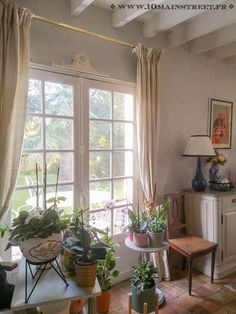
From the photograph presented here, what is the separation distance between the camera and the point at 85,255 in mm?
1258

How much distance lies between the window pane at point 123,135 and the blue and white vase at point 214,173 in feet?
4.07

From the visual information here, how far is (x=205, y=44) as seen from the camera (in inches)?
108

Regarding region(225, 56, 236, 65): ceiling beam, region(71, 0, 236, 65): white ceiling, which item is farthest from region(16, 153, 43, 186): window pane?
region(225, 56, 236, 65): ceiling beam

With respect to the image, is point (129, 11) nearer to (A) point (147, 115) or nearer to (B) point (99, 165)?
(A) point (147, 115)

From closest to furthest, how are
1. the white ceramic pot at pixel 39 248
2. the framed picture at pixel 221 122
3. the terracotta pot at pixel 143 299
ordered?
the white ceramic pot at pixel 39 248 < the terracotta pot at pixel 143 299 < the framed picture at pixel 221 122

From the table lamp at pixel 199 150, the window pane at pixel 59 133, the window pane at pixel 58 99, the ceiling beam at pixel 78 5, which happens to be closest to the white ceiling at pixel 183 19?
the ceiling beam at pixel 78 5

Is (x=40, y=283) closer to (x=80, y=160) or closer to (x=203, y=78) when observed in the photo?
(x=80, y=160)

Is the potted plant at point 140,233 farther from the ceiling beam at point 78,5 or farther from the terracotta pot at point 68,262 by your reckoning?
the ceiling beam at point 78,5

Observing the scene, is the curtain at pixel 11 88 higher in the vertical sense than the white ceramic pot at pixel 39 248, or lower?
higher

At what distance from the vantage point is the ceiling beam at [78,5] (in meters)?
1.89

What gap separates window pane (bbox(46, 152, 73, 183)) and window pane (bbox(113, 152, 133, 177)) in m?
0.49

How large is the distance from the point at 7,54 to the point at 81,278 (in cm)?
151

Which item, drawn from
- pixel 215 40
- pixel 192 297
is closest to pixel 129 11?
pixel 215 40

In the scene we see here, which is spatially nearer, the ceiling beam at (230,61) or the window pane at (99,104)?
the window pane at (99,104)
